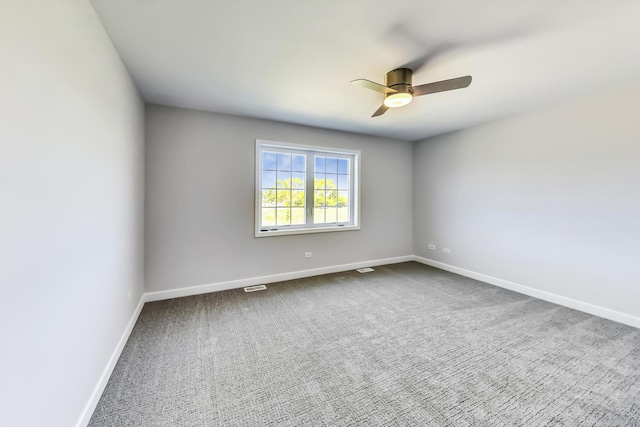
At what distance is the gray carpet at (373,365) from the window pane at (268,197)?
143cm

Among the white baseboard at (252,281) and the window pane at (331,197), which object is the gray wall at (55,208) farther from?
the window pane at (331,197)

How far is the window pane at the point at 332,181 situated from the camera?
4.29 meters

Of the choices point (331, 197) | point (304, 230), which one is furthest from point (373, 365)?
point (331, 197)

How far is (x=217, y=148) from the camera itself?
335 centimetres

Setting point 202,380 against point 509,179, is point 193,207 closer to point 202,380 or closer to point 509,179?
point 202,380

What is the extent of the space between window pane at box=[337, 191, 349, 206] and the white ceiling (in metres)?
1.76

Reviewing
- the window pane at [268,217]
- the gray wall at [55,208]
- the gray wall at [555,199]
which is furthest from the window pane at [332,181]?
the gray wall at [55,208]

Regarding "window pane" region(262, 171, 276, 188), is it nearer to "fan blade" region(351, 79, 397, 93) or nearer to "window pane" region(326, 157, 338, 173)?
"window pane" region(326, 157, 338, 173)

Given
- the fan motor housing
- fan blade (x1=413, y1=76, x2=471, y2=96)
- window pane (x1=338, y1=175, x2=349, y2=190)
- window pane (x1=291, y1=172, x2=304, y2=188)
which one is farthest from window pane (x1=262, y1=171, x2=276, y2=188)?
fan blade (x1=413, y1=76, x2=471, y2=96)

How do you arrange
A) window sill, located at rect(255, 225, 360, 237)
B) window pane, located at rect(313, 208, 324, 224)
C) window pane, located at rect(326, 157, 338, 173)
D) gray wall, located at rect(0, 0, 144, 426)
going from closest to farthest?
gray wall, located at rect(0, 0, 144, 426) → window sill, located at rect(255, 225, 360, 237) → window pane, located at rect(313, 208, 324, 224) → window pane, located at rect(326, 157, 338, 173)

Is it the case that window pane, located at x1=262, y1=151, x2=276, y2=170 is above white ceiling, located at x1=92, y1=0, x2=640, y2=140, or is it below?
below

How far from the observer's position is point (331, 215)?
4.35 m

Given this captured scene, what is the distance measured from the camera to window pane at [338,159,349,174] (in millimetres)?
4406

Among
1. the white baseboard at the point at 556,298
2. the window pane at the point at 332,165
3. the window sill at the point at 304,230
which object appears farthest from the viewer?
the window pane at the point at 332,165
